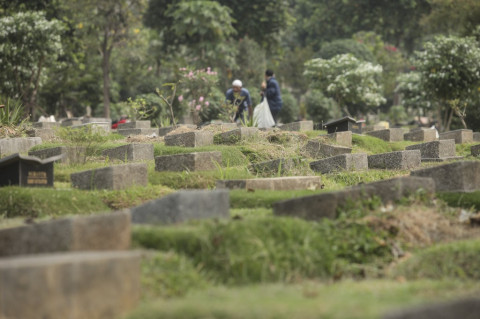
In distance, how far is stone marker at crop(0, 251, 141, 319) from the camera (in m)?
4.33

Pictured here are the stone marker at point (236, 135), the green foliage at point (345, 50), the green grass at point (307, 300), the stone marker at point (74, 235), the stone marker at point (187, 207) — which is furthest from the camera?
the green foliage at point (345, 50)

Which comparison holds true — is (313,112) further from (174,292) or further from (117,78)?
(174,292)

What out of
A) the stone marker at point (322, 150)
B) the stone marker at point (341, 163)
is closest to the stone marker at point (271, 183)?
the stone marker at point (341, 163)

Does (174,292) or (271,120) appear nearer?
(174,292)

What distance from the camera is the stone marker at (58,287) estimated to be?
14.2ft

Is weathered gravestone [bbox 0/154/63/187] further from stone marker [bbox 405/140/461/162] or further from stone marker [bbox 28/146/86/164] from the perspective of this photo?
stone marker [bbox 405/140/461/162]

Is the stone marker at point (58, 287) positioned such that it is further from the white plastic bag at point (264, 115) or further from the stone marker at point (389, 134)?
the white plastic bag at point (264, 115)

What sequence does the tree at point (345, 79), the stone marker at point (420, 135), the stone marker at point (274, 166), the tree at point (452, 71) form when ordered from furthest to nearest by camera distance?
1. the tree at point (345, 79)
2. the tree at point (452, 71)
3. the stone marker at point (420, 135)
4. the stone marker at point (274, 166)

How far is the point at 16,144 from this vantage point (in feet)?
42.1

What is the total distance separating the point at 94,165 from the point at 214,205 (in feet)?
15.6

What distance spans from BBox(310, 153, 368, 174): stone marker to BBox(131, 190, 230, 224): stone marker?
5.49 meters

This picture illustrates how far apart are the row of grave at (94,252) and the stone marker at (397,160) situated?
15.6 ft

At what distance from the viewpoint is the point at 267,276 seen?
564 cm

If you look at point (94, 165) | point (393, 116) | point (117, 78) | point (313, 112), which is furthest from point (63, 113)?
point (94, 165)
